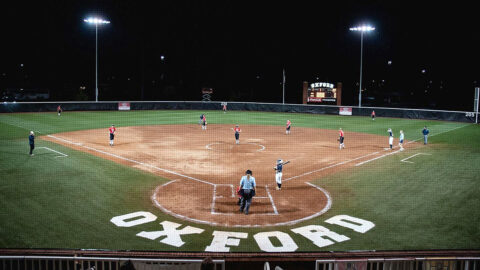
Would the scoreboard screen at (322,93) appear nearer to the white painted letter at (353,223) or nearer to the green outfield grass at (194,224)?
the green outfield grass at (194,224)

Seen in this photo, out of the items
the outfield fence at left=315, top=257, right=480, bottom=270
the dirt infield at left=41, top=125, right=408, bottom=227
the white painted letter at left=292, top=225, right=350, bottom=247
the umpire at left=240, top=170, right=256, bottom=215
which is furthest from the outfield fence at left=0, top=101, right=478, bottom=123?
the outfield fence at left=315, top=257, right=480, bottom=270

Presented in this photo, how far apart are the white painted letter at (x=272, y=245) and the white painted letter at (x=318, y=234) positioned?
652 millimetres

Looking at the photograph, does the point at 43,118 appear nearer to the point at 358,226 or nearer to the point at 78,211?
the point at 78,211

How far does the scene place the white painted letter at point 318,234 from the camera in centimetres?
1177

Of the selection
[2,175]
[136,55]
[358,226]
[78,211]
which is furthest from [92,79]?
[358,226]

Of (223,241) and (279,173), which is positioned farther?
(279,173)

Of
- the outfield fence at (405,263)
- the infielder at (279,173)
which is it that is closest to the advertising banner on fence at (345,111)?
the infielder at (279,173)

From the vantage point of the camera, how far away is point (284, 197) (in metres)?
16.2

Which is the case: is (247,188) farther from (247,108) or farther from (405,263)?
(247,108)

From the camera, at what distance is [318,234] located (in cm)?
1237

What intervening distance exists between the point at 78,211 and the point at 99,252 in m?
7.87

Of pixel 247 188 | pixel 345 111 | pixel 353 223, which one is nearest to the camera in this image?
pixel 353 223

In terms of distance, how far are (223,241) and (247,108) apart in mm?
52682

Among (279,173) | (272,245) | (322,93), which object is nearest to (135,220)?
(272,245)
